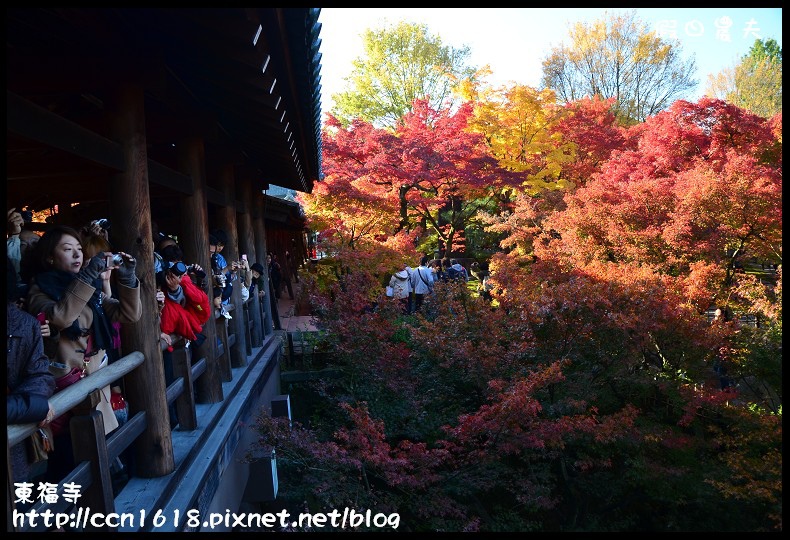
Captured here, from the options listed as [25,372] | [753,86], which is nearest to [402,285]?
[25,372]

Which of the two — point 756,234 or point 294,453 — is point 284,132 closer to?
point 294,453

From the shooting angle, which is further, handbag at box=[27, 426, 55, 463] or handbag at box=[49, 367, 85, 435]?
handbag at box=[49, 367, 85, 435]

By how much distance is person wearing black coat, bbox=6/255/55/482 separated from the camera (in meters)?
1.94

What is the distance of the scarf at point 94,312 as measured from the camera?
2.47 m

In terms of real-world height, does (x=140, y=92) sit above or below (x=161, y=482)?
above

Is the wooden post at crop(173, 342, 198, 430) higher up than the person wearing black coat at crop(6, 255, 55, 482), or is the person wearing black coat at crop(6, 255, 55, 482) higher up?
the person wearing black coat at crop(6, 255, 55, 482)

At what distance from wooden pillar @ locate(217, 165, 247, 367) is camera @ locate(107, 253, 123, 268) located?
3.32 m

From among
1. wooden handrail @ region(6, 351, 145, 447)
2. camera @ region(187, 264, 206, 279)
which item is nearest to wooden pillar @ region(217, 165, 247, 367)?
camera @ region(187, 264, 206, 279)

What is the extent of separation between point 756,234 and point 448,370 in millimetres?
5010

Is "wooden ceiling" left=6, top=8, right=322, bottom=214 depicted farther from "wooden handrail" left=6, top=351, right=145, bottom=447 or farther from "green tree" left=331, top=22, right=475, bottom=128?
"green tree" left=331, top=22, right=475, bottom=128

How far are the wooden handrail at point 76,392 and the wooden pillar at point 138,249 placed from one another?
0.69ft

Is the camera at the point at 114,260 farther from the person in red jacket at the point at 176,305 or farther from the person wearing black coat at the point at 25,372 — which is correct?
the person in red jacket at the point at 176,305

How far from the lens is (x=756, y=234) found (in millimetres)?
8266

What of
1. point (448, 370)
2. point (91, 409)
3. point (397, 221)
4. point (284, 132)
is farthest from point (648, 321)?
point (397, 221)
